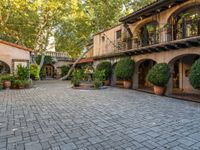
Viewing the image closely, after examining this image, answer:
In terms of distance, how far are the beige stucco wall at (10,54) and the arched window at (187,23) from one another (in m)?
13.9

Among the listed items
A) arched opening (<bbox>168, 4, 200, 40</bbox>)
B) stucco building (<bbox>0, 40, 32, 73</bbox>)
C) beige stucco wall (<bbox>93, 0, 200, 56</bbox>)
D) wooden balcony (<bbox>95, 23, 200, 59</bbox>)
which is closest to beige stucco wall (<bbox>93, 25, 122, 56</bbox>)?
beige stucco wall (<bbox>93, 0, 200, 56</bbox>)

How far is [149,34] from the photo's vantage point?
47.2 feet

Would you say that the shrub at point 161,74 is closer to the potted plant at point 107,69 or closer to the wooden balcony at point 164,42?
the wooden balcony at point 164,42

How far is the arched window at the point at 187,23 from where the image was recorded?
1072 centimetres

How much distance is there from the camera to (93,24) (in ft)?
78.3

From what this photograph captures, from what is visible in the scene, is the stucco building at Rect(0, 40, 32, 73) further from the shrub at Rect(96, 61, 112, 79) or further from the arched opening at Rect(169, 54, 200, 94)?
the arched opening at Rect(169, 54, 200, 94)

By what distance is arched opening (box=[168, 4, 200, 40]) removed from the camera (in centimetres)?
1077

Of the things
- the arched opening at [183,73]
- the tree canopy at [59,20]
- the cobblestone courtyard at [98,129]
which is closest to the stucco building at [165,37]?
the arched opening at [183,73]

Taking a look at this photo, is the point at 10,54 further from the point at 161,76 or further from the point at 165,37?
the point at 165,37

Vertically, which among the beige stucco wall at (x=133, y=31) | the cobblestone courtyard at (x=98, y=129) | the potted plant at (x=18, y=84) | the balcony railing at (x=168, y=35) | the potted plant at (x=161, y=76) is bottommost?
the cobblestone courtyard at (x=98, y=129)

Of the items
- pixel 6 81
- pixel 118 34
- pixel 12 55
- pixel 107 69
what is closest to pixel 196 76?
pixel 107 69

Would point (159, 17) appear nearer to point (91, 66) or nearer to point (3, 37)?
point (91, 66)

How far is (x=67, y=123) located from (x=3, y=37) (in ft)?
77.2

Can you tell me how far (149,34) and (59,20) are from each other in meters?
12.4
